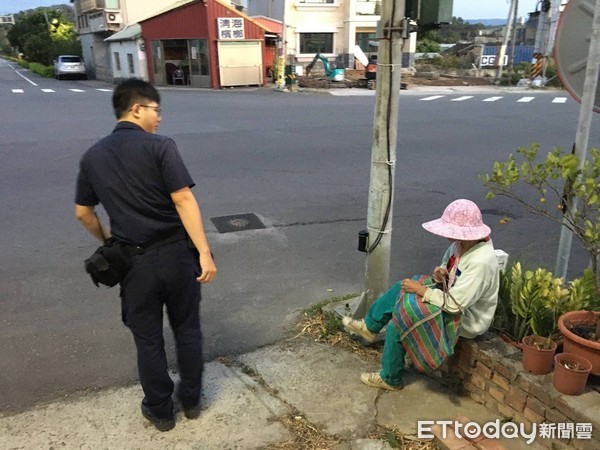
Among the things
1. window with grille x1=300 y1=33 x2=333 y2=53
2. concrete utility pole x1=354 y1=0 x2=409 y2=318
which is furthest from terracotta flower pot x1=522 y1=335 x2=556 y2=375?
window with grille x1=300 y1=33 x2=333 y2=53

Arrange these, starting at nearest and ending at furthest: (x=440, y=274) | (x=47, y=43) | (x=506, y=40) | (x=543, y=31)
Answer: (x=440, y=274)
(x=543, y=31)
(x=506, y=40)
(x=47, y=43)

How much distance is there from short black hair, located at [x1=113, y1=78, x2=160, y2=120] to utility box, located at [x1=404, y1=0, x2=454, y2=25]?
5.50 ft

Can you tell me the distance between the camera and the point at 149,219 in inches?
102

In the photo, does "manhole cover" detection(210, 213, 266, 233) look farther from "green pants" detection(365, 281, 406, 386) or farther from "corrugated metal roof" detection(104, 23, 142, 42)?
"corrugated metal roof" detection(104, 23, 142, 42)

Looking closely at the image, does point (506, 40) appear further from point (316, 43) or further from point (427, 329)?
point (427, 329)

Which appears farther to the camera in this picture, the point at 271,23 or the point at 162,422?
the point at 271,23

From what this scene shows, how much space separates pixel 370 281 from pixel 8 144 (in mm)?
9544

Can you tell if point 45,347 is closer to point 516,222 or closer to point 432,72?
point 516,222

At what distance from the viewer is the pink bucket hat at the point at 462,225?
284cm

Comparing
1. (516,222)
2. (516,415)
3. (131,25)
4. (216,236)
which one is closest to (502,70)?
(131,25)

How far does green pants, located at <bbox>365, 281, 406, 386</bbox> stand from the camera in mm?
3072

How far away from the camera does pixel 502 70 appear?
3142cm

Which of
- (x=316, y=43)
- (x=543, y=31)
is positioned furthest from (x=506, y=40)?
(x=316, y=43)

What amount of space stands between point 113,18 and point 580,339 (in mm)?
36823
